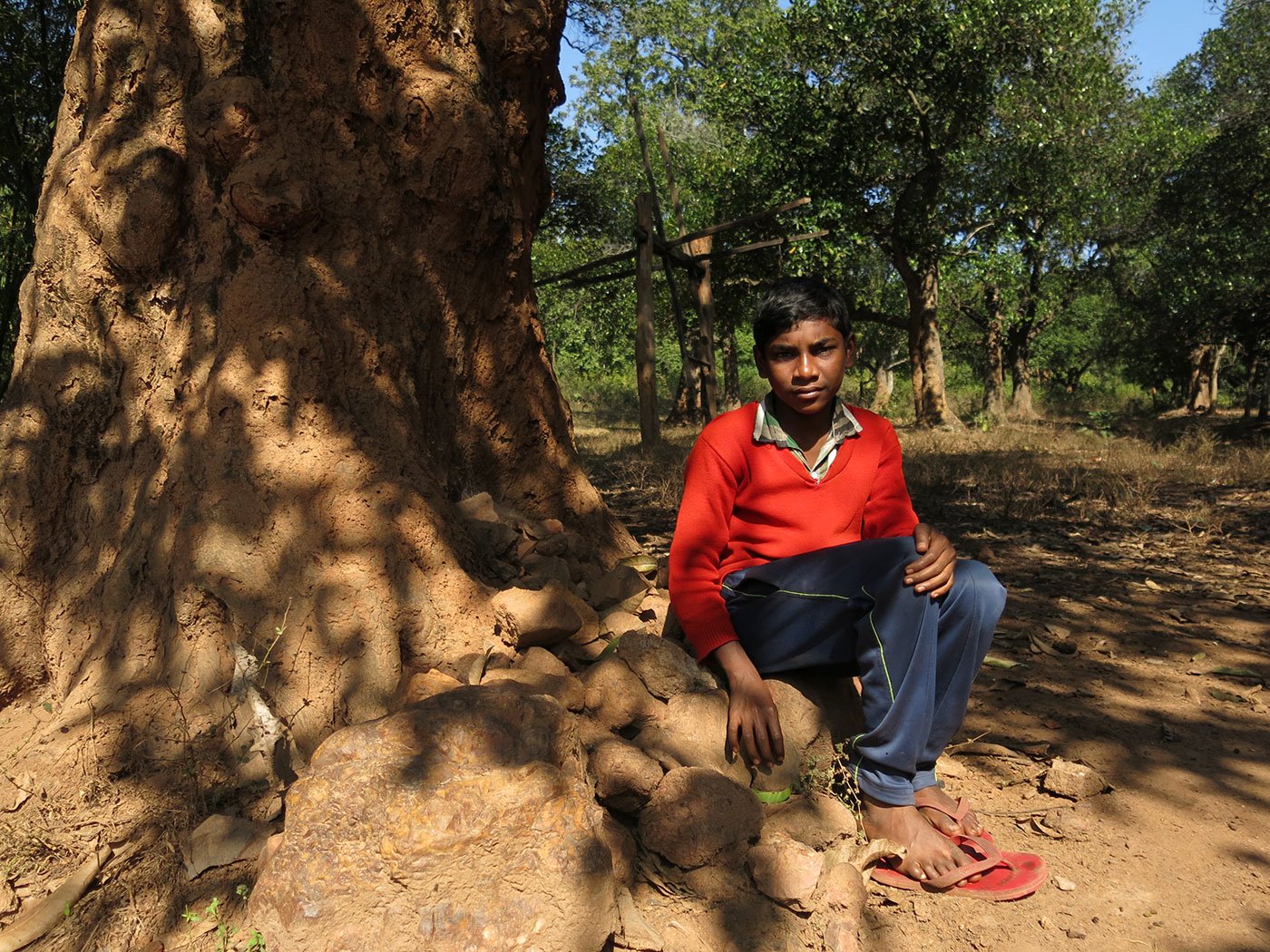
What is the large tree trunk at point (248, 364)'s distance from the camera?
2557 mm

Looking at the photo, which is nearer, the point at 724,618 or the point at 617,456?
the point at 724,618

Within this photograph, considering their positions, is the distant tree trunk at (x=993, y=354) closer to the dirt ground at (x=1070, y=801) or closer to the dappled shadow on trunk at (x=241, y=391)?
the dirt ground at (x=1070, y=801)

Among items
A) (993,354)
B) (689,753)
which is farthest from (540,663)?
(993,354)

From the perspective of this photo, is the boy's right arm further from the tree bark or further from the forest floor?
the tree bark

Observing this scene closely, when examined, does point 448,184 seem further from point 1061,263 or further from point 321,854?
point 1061,263

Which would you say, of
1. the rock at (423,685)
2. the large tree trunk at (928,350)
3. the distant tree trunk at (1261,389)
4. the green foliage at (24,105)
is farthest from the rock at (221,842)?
the distant tree trunk at (1261,389)

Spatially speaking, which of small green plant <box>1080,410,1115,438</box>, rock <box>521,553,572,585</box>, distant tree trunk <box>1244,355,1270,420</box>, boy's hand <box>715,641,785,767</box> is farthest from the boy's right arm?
distant tree trunk <box>1244,355,1270,420</box>

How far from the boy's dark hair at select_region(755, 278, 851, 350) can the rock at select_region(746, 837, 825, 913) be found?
130cm

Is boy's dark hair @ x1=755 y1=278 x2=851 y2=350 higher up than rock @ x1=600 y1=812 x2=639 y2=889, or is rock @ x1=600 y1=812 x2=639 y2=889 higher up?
boy's dark hair @ x1=755 y1=278 x2=851 y2=350

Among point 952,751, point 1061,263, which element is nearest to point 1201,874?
point 952,751

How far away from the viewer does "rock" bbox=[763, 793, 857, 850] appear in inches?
88.3

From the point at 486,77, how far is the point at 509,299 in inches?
33.9

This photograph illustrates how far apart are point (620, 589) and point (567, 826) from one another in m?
1.40

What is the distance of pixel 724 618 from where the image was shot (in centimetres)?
234
